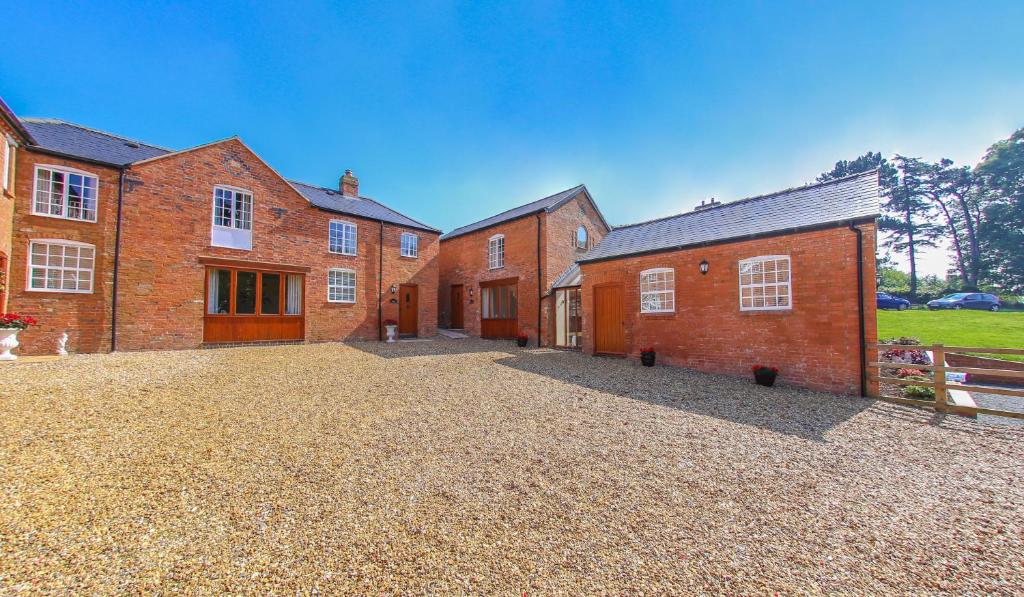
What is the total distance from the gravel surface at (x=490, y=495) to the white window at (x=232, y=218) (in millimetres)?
7698

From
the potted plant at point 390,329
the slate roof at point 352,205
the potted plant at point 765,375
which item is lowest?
the potted plant at point 765,375

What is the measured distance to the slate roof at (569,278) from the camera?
49.9 ft

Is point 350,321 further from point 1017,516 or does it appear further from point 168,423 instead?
point 1017,516

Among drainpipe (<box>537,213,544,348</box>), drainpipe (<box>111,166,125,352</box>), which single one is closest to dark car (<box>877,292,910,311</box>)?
drainpipe (<box>537,213,544,348</box>)

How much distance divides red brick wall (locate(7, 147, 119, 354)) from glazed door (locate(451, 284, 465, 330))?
13900 millimetres

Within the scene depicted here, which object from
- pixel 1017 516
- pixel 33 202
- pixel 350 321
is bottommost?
pixel 1017 516

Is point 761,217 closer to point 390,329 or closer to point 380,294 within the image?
point 390,329

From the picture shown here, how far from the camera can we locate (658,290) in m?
11.1

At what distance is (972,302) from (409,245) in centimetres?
3823

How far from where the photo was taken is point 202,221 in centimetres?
1284

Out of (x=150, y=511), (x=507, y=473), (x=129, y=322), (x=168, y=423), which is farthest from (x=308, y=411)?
(x=129, y=322)

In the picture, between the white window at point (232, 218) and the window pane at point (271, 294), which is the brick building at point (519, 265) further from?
the white window at point (232, 218)

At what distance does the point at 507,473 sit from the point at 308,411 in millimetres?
3841

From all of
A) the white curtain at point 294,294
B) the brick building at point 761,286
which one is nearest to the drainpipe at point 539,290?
the brick building at point 761,286
